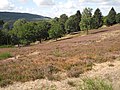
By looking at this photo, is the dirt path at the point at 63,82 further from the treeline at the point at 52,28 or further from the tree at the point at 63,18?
the tree at the point at 63,18

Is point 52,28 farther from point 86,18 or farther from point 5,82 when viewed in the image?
point 5,82

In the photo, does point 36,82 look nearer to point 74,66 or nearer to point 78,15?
point 74,66

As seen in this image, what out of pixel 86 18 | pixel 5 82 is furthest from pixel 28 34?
pixel 5 82

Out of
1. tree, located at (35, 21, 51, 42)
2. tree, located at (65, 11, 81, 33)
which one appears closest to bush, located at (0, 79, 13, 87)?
tree, located at (35, 21, 51, 42)

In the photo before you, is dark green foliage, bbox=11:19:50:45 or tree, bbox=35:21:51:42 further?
tree, bbox=35:21:51:42

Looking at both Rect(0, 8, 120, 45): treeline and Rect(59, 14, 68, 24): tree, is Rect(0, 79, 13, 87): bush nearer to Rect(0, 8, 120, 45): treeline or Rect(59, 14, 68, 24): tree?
Rect(0, 8, 120, 45): treeline

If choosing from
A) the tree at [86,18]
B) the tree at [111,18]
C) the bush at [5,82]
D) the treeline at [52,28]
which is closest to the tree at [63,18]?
the treeline at [52,28]

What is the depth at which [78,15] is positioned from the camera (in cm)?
13375

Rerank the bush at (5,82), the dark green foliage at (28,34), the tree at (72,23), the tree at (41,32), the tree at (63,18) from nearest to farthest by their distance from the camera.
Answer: the bush at (5,82)
the dark green foliage at (28,34)
the tree at (41,32)
the tree at (72,23)
the tree at (63,18)

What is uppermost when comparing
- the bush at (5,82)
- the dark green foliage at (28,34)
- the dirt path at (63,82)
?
the bush at (5,82)

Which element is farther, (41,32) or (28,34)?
(41,32)

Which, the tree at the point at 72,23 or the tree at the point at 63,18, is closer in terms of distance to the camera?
the tree at the point at 72,23

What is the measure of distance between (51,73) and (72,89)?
14.7 feet

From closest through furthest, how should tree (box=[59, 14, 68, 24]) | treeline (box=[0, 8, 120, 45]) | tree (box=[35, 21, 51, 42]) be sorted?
treeline (box=[0, 8, 120, 45]) → tree (box=[35, 21, 51, 42]) → tree (box=[59, 14, 68, 24])
